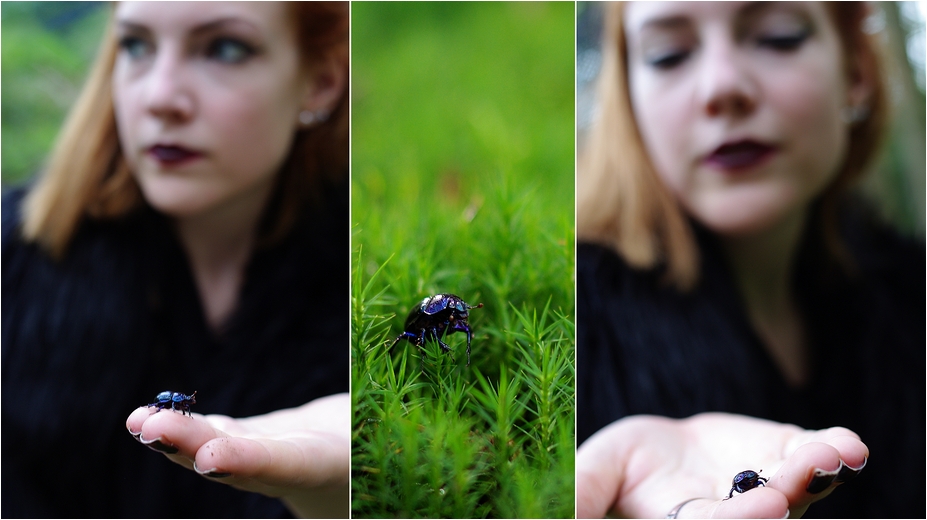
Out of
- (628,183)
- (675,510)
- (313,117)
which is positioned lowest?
(675,510)

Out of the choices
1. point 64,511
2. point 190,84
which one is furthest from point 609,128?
point 64,511

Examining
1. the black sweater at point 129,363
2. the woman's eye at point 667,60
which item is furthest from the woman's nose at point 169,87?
the woman's eye at point 667,60

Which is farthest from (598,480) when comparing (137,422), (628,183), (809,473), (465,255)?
(137,422)

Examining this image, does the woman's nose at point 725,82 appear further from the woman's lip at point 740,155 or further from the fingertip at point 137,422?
the fingertip at point 137,422

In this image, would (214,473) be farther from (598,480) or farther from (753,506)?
(753,506)

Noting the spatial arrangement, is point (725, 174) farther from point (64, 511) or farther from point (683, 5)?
point (64, 511)

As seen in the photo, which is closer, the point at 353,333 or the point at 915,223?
the point at 353,333
